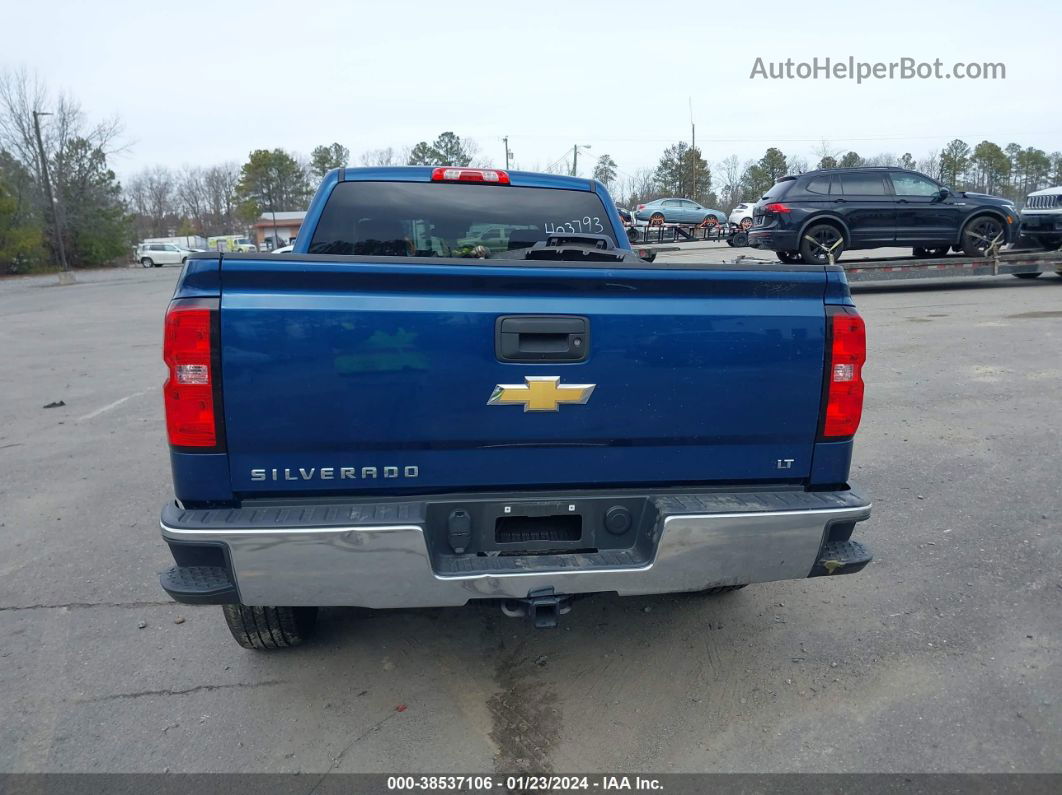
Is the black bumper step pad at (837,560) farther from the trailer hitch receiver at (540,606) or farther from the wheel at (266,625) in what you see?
the wheel at (266,625)

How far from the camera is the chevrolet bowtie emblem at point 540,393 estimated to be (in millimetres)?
2555

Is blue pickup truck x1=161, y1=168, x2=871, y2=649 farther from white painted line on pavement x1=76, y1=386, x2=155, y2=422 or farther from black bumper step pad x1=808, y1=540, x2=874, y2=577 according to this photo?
white painted line on pavement x1=76, y1=386, x2=155, y2=422

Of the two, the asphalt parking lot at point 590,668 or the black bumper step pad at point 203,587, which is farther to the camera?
the asphalt parking lot at point 590,668

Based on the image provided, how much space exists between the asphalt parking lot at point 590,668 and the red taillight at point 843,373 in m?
1.16

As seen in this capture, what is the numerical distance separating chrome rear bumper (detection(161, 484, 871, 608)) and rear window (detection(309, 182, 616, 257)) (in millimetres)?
1992

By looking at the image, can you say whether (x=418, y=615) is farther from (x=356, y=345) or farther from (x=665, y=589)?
(x=356, y=345)

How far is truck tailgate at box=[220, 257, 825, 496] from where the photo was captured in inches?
96.3

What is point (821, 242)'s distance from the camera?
13922 millimetres

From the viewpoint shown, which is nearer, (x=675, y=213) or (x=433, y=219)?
(x=433, y=219)

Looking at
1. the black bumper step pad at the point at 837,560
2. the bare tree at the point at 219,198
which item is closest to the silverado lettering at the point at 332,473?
the black bumper step pad at the point at 837,560

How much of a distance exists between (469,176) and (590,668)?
8.65ft

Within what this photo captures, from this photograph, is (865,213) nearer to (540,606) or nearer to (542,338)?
(542,338)

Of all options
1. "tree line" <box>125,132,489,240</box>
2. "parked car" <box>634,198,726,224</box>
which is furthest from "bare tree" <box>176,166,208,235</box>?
"parked car" <box>634,198,726,224</box>

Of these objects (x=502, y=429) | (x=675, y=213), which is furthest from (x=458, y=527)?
(x=675, y=213)
